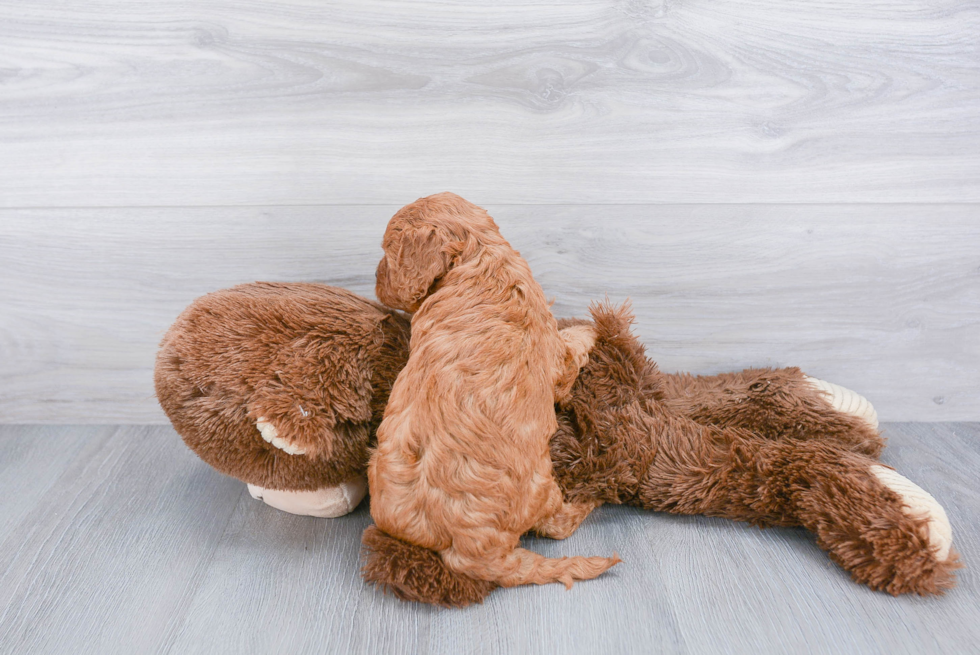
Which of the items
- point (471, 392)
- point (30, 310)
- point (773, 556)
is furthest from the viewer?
point (30, 310)

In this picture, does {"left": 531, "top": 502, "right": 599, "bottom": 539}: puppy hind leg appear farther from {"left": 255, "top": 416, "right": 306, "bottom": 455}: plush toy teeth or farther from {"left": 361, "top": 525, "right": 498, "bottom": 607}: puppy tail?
{"left": 255, "top": 416, "right": 306, "bottom": 455}: plush toy teeth

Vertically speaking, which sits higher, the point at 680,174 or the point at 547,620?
the point at 680,174

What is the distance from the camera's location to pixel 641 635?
0.73 m

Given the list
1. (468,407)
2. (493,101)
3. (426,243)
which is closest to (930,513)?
(468,407)

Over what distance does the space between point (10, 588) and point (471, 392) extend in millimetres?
647

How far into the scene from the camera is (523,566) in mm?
782

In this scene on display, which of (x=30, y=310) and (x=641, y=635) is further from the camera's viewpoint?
(x=30, y=310)

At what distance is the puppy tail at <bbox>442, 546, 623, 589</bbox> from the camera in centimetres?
75

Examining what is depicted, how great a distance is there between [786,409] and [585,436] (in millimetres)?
318

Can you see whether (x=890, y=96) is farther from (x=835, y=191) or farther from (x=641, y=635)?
(x=641, y=635)

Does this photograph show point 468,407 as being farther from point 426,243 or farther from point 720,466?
point 720,466

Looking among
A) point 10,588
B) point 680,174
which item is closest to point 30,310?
point 10,588

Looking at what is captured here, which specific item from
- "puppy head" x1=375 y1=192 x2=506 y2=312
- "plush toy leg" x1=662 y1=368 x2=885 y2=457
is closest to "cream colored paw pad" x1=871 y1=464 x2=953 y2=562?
"plush toy leg" x1=662 y1=368 x2=885 y2=457

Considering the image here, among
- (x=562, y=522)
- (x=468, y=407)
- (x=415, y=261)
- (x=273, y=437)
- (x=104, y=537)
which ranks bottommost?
(x=104, y=537)
